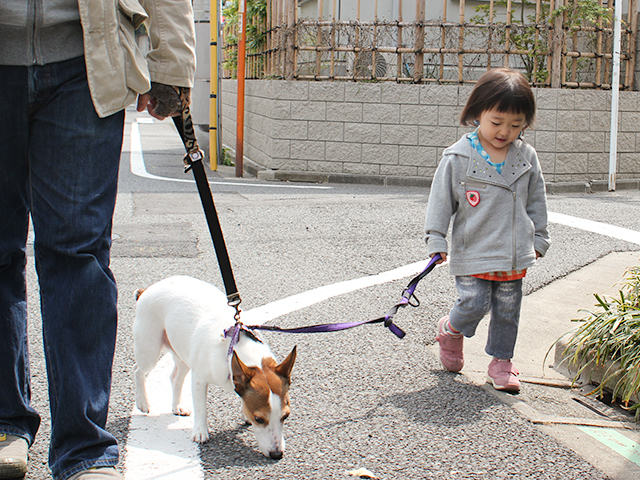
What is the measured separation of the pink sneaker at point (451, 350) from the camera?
3.58m

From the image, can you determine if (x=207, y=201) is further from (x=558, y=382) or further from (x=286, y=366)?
(x=558, y=382)

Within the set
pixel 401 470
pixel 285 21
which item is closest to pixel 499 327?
pixel 401 470

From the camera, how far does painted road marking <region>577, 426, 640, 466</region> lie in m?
2.83

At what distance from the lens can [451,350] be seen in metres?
3.59

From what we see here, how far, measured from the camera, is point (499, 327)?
350cm

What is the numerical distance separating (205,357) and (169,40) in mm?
1151

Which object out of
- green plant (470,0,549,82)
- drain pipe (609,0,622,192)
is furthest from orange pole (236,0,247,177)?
drain pipe (609,0,622,192)

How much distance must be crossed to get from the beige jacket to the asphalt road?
1338mm

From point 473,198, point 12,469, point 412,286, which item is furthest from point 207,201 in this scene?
point 473,198

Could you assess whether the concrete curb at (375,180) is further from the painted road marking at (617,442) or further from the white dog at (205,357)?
the white dog at (205,357)

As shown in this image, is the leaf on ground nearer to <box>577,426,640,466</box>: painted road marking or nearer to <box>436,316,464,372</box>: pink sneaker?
<box>577,426,640,466</box>: painted road marking

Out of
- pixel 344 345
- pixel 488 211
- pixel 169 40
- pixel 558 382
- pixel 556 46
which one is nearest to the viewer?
pixel 169 40

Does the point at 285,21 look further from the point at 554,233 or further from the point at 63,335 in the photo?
the point at 63,335

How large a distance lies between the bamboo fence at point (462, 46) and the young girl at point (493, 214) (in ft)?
25.6
